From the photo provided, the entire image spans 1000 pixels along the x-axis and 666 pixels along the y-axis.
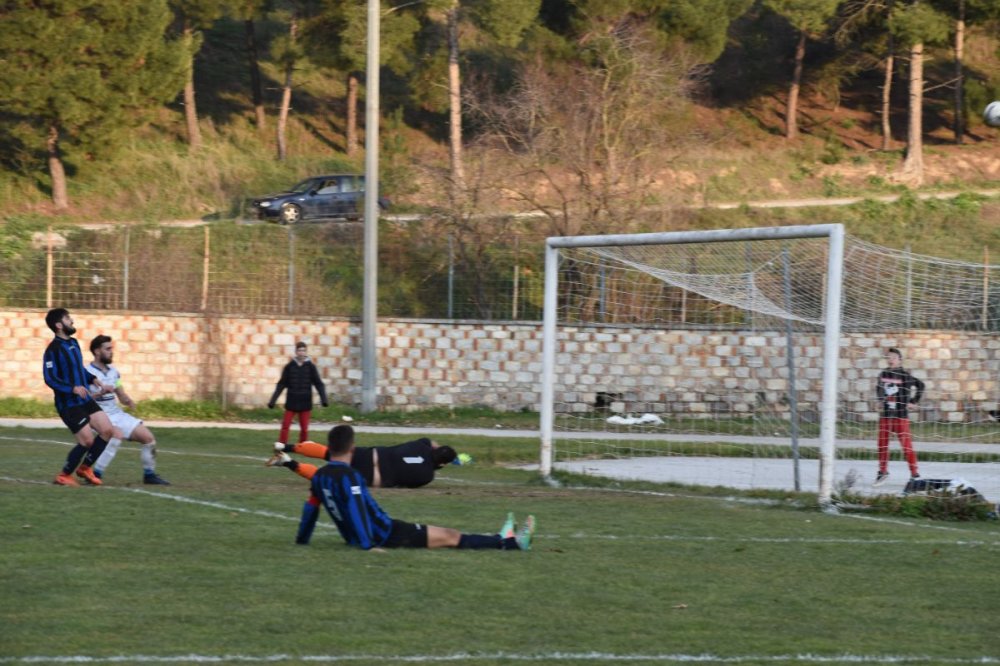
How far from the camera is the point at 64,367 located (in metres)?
12.4

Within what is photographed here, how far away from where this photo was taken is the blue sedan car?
122 feet

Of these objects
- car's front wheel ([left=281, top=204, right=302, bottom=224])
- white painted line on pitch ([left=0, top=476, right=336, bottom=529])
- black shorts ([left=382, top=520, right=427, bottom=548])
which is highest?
car's front wheel ([left=281, top=204, right=302, bottom=224])

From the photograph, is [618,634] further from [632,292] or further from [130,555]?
[632,292]

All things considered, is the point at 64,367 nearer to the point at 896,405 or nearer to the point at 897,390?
the point at 896,405

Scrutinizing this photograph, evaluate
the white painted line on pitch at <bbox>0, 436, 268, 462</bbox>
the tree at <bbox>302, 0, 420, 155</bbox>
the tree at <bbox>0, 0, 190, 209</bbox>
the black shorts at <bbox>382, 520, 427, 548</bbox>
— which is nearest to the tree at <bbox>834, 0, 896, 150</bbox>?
the tree at <bbox>302, 0, 420, 155</bbox>

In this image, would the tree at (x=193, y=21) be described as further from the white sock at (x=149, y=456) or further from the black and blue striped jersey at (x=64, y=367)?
the black and blue striped jersey at (x=64, y=367)

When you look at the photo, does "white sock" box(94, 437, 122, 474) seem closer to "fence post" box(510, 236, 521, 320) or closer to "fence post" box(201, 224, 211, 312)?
"fence post" box(201, 224, 211, 312)

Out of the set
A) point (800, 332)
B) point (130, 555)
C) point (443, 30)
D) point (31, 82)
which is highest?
point (443, 30)

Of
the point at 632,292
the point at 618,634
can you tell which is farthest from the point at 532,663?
the point at 632,292

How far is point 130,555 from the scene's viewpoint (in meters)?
8.95

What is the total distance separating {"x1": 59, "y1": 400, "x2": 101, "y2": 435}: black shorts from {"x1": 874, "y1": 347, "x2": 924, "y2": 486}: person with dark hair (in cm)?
864

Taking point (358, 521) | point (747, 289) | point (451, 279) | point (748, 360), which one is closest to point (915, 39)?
point (451, 279)

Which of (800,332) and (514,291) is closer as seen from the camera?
(800,332)

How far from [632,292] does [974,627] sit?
12405 mm
